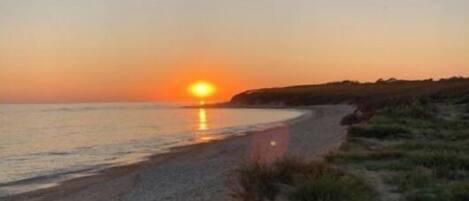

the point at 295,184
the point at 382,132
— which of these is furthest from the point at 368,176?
the point at 382,132

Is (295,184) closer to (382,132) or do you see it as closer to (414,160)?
(414,160)

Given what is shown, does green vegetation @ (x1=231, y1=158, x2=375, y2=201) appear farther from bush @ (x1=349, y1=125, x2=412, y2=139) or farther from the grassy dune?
bush @ (x1=349, y1=125, x2=412, y2=139)

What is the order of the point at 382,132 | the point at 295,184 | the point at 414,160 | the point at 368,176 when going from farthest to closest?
the point at 382,132, the point at 414,160, the point at 368,176, the point at 295,184

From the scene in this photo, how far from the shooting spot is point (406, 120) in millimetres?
35438

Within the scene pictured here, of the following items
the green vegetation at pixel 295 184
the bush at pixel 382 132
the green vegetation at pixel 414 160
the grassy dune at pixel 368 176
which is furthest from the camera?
the bush at pixel 382 132

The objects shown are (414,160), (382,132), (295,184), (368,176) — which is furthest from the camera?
(382,132)

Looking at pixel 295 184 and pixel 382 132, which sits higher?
pixel 382 132

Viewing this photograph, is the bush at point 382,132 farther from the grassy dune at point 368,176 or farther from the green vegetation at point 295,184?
the green vegetation at point 295,184

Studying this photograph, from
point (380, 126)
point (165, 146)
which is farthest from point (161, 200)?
point (165, 146)

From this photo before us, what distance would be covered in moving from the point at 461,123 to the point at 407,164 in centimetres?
1714

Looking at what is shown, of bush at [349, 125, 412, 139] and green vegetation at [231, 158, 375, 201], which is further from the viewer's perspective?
bush at [349, 125, 412, 139]

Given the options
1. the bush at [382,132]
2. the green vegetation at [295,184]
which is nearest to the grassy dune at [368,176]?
the green vegetation at [295,184]

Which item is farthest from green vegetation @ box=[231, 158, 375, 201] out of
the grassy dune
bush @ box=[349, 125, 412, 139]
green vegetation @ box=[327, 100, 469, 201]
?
bush @ box=[349, 125, 412, 139]

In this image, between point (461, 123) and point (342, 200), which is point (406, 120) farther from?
point (342, 200)
